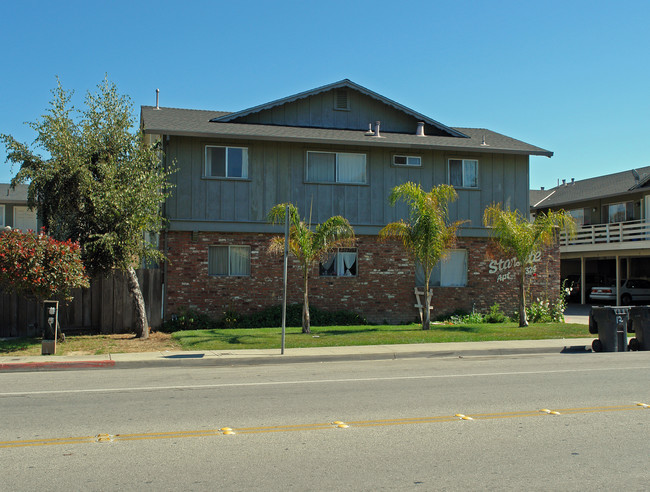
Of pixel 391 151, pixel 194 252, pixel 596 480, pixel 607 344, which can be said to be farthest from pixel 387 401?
pixel 391 151

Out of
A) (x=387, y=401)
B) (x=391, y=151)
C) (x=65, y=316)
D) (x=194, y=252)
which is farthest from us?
(x=391, y=151)

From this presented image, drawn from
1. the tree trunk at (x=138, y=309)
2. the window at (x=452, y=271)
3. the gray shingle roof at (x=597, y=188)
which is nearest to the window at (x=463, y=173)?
the window at (x=452, y=271)

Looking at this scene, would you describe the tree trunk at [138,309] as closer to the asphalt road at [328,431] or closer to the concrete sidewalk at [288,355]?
the concrete sidewalk at [288,355]

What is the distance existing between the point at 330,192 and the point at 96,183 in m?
7.67

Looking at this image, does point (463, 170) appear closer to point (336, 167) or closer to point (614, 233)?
point (336, 167)

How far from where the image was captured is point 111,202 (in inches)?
603

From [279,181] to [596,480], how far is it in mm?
15716

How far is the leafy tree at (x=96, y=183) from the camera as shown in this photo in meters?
15.4

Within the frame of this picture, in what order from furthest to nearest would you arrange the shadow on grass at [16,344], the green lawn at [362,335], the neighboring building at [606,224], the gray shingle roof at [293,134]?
the neighboring building at [606,224] → the gray shingle roof at [293,134] → the green lawn at [362,335] → the shadow on grass at [16,344]

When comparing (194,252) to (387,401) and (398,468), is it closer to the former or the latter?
(387,401)

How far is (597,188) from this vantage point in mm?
40125

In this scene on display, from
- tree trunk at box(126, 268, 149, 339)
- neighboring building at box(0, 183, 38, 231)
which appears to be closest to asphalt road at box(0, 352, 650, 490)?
tree trunk at box(126, 268, 149, 339)

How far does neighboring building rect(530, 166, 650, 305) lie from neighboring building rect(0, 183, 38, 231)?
3223cm

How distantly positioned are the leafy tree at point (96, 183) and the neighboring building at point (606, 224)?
24.8 meters
